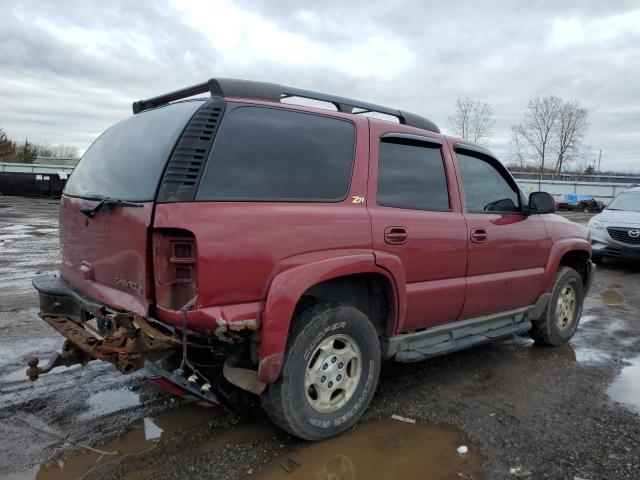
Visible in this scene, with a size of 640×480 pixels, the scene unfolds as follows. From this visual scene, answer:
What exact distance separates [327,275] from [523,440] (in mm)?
1686

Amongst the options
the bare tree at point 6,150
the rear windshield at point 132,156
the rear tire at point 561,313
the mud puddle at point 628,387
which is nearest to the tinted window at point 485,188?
the rear tire at point 561,313

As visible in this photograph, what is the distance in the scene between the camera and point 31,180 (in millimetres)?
25406

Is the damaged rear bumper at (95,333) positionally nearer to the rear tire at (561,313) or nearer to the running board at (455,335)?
the running board at (455,335)

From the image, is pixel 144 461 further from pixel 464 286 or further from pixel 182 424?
pixel 464 286

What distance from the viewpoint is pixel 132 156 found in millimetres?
3150

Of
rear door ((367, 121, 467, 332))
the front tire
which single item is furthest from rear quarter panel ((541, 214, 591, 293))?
the front tire

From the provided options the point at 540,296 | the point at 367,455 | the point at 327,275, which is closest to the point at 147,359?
the point at 327,275

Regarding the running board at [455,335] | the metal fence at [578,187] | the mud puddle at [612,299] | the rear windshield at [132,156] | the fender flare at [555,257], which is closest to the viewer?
the rear windshield at [132,156]

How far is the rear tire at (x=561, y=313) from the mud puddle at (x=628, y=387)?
0.69 meters

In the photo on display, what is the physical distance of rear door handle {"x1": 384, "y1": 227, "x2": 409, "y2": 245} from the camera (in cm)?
339

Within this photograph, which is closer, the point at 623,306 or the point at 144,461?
the point at 144,461

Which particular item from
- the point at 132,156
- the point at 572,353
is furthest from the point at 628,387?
the point at 132,156

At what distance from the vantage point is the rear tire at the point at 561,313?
5137 mm

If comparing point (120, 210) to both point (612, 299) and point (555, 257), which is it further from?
point (612, 299)
